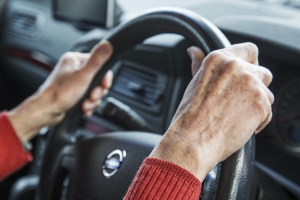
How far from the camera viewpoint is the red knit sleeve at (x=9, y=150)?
34.4 inches

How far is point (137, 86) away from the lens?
1.11 meters

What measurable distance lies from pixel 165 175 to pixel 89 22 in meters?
0.86

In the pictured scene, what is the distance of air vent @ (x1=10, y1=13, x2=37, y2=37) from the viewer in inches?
67.9

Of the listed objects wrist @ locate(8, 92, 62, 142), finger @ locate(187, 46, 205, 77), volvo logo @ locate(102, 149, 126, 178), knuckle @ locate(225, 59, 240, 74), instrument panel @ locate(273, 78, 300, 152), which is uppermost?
knuckle @ locate(225, 59, 240, 74)

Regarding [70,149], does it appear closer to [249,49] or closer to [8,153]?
[8,153]

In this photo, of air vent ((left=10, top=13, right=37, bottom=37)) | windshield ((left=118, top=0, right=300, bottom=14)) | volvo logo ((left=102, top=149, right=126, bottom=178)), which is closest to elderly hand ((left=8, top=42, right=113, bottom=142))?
volvo logo ((left=102, top=149, right=126, bottom=178))

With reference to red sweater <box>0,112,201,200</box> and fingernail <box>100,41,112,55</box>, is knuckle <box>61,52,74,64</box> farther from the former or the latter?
red sweater <box>0,112,201,200</box>

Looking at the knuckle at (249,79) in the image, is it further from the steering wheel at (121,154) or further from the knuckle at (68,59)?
the knuckle at (68,59)

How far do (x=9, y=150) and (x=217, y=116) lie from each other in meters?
0.50

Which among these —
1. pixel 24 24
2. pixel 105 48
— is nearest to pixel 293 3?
pixel 105 48

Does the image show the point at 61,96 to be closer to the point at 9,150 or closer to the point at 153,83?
the point at 9,150

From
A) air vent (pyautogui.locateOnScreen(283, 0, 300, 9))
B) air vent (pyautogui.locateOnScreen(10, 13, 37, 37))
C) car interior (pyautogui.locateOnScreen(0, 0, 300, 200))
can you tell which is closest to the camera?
car interior (pyautogui.locateOnScreen(0, 0, 300, 200))

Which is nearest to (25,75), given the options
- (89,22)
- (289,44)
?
(89,22)

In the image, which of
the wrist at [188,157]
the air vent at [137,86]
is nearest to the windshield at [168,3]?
the air vent at [137,86]
